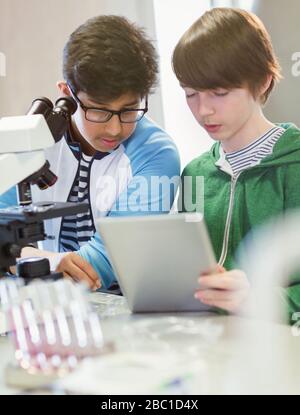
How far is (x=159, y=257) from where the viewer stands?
44.2 inches

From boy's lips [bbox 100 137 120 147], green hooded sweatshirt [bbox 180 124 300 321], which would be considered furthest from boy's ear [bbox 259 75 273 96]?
boy's lips [bbox 100 137 120 147]

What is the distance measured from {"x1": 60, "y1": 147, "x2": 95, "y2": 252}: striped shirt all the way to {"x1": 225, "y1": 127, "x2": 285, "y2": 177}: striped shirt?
462 mm

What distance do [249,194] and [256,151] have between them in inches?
4.2

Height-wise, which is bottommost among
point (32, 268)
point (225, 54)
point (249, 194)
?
point (32, 268)

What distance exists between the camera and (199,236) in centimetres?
104

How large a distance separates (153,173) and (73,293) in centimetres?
52

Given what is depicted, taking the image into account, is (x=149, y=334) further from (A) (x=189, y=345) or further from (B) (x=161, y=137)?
(B) (x=161, y=137)

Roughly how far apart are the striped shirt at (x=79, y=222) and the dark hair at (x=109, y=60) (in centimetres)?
26

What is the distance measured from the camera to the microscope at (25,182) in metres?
1.17

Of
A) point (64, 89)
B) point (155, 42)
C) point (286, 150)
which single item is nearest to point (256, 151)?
point (286, 150)

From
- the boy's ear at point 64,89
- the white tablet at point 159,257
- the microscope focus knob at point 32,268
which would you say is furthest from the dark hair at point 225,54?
the microscope focus knob at point 32,268

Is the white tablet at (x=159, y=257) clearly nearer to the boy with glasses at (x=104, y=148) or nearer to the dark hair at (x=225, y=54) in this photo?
the boy with glasses at (x=104, y=148)

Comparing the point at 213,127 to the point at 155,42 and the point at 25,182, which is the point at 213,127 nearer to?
the point at 25,182

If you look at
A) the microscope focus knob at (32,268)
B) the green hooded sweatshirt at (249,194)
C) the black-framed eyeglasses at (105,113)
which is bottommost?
the microscope focus knob at (32,268)
